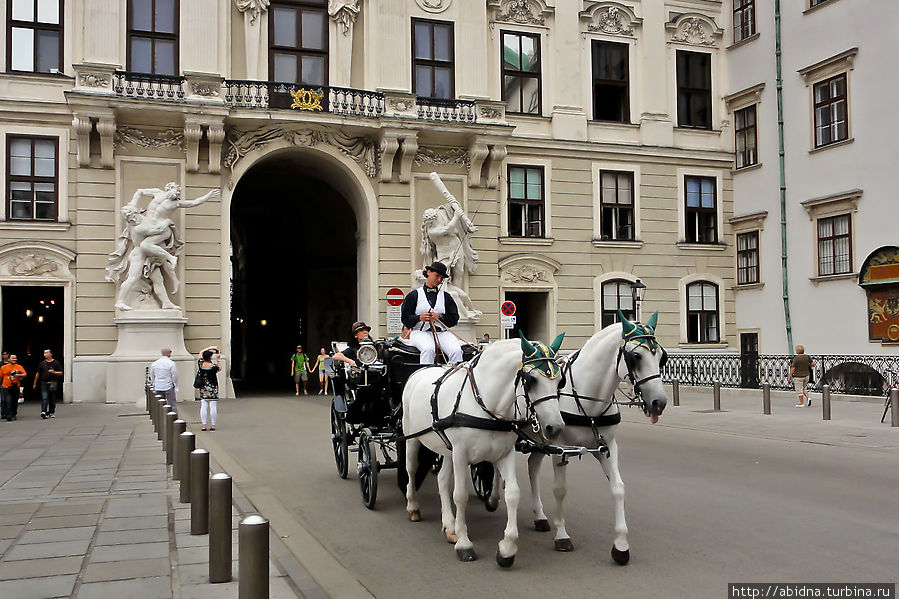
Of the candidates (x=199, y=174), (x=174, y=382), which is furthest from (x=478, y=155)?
(x=174, y=382)

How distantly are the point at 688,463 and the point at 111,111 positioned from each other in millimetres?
20303

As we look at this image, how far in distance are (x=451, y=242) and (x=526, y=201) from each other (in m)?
4.09

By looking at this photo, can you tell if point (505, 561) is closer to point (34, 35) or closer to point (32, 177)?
point (32, 177)

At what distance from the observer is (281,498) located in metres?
9.45

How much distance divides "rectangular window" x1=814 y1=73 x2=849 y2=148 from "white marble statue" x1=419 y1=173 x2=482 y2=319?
1266 cm

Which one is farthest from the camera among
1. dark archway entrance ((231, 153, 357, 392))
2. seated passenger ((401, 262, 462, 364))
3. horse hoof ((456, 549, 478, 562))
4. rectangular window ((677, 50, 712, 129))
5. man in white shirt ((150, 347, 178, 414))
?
dark archway entrance ((231, 153, 357, 392))

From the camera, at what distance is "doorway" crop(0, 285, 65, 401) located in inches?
1163

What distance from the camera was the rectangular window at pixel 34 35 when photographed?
976 inches

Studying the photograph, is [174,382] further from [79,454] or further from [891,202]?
[891,202]

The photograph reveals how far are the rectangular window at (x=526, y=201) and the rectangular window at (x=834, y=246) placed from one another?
386 inches

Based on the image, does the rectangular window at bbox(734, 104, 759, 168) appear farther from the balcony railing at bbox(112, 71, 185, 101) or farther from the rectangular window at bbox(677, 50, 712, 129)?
the balcony railing at bbox(112, 71, 185, 101)

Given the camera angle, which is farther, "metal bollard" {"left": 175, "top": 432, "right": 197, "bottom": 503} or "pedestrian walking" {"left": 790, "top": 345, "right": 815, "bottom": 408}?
"pedestrian walking" {"left": 790, "top": 345, "right": 815, "bottom": 408}

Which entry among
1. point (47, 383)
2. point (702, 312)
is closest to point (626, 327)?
point (47, 383)

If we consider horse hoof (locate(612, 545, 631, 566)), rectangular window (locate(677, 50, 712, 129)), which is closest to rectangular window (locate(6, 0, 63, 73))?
rectangular window (locate(677, 50, 712, 129))
